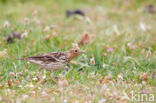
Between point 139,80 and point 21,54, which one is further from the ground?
point 21,54

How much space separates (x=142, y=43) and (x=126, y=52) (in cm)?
103

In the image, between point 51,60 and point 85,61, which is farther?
point 85,61

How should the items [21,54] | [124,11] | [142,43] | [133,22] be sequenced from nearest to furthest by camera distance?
[21,54] → [142,43] → [133,22] → [124,11]

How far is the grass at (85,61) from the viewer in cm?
477

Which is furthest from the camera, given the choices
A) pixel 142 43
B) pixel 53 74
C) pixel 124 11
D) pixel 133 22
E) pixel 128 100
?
pixel 124 11

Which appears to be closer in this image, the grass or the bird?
the grass

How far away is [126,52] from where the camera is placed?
283 inches

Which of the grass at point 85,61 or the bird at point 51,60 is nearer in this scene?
the grass at point 85,61

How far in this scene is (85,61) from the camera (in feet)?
21.0

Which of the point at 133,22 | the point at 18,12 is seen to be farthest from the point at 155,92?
the point at 18,12

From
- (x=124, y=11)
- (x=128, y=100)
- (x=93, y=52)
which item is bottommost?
(x=128, y=100)

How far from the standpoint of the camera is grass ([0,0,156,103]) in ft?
15.6

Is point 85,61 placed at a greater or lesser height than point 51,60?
lesser

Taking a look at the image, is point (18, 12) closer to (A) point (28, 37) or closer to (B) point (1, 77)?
(A) point (28, 37)
